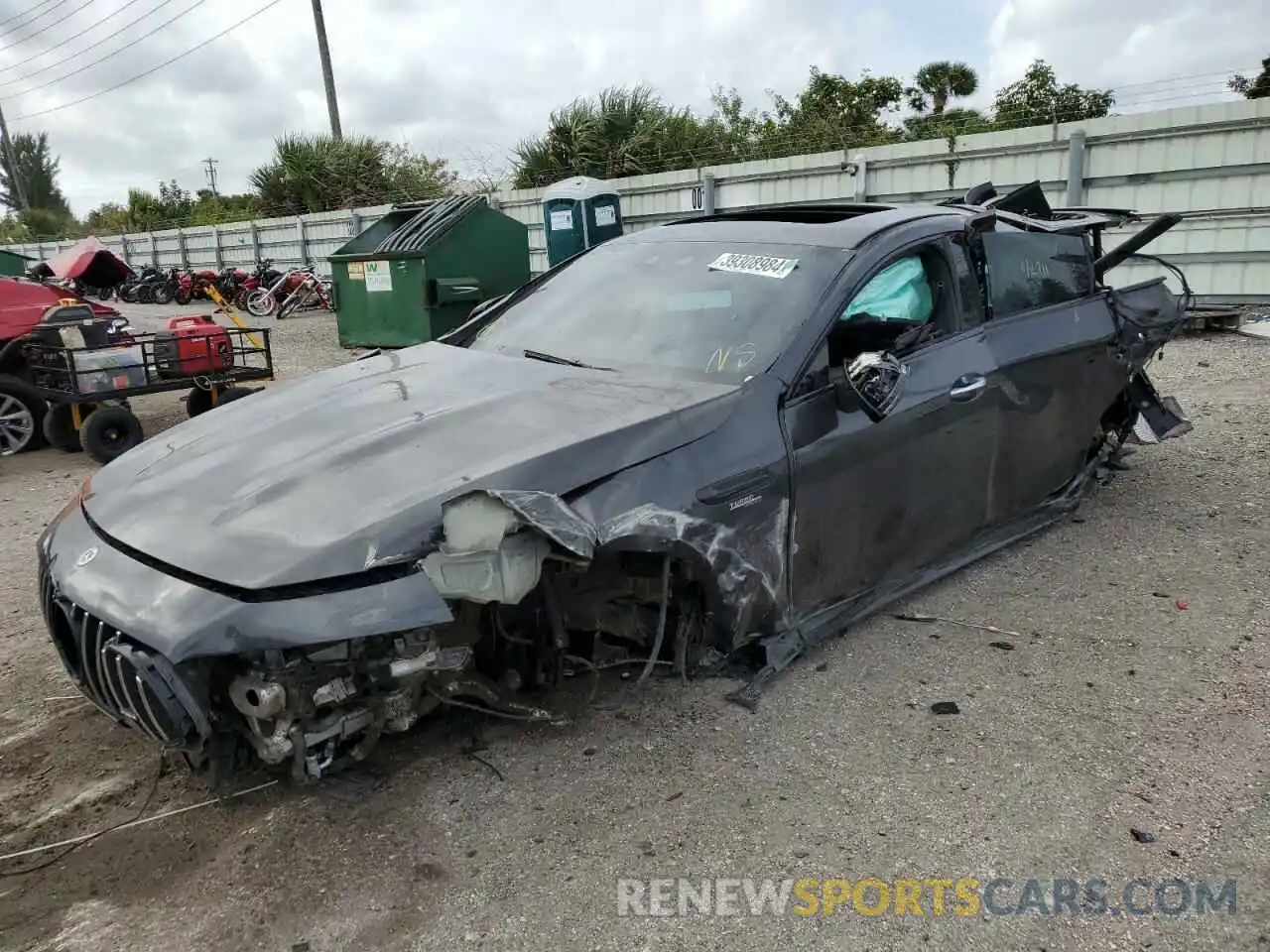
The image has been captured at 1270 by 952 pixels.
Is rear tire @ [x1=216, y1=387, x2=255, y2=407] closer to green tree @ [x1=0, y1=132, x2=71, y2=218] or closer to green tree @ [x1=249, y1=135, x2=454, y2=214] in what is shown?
green tree @ [x1=249, y1=135, x2=454, y2=214]

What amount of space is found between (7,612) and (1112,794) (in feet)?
14.3

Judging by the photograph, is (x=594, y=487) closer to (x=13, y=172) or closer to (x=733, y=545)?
(x=733, y=545)

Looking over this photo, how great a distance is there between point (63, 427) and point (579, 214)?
6626 millimetres

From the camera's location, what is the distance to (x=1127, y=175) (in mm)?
9719

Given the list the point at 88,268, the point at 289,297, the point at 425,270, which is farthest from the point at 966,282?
the point at 289,297

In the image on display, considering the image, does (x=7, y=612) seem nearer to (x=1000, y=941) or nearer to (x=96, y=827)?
(x=96, y=827)

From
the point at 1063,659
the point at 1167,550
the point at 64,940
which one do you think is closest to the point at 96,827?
the point at 64,940

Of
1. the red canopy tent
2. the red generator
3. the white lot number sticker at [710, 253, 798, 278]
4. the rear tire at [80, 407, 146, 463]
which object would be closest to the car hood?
the white lot number sticker at [710, 253, 798, 278]

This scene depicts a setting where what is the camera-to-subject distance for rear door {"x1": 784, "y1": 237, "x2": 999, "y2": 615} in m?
3.19

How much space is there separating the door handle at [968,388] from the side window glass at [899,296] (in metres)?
0.28

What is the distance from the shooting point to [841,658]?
3.51m

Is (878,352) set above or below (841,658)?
above

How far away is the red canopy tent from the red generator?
248 centimetres

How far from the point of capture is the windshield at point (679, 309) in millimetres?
3314
